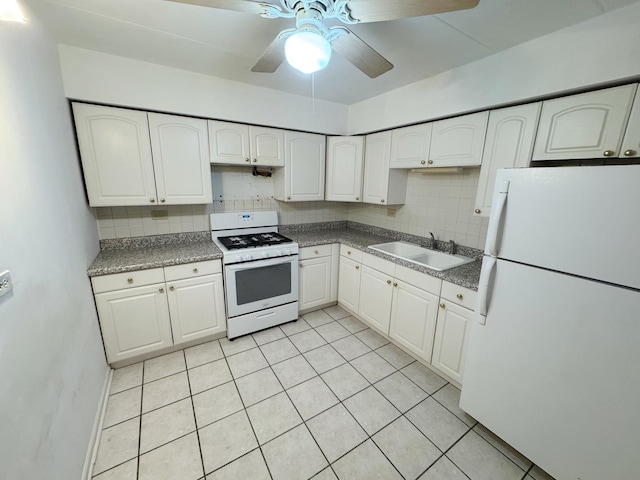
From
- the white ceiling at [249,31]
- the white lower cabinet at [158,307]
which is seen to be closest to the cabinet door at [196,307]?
the white lower cabinet at [158,307]

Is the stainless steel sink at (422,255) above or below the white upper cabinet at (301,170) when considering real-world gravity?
below

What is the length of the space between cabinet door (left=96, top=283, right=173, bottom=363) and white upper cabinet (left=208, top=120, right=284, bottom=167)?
1285mm

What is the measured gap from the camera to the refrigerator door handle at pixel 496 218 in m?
1.31

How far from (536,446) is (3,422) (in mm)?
2205

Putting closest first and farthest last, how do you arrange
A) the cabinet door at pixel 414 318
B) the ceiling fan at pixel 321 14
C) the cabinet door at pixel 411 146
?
the ceiling fan at pixel 321 14
the cabinet door at pixel 414 318
the cabinet door at pixel 411 146

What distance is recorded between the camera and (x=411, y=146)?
2340mm

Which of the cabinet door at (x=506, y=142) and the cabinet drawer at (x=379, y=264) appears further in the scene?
the cabinet drawer at (x=379, y=264)

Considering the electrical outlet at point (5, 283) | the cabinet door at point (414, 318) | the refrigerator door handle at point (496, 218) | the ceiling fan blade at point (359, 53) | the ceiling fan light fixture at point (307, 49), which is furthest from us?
the cabinet door at point (414, 318)

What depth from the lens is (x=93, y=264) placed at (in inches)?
74.5

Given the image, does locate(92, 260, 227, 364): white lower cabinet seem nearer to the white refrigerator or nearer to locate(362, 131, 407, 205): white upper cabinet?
locate(362, 131, 407, 205): white upper cabinet

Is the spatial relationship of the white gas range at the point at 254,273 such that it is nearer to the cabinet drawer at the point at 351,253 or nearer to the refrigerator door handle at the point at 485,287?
the cabinet drawer at the point at 351,253

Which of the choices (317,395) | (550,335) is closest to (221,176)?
(317,395)

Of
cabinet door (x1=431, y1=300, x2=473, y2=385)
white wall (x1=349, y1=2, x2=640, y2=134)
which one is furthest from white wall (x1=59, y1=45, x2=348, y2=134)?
cabinet door (x1=431, y1=300, x2=473, y2=385)

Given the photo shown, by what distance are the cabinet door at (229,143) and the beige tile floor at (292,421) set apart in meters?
1.76
